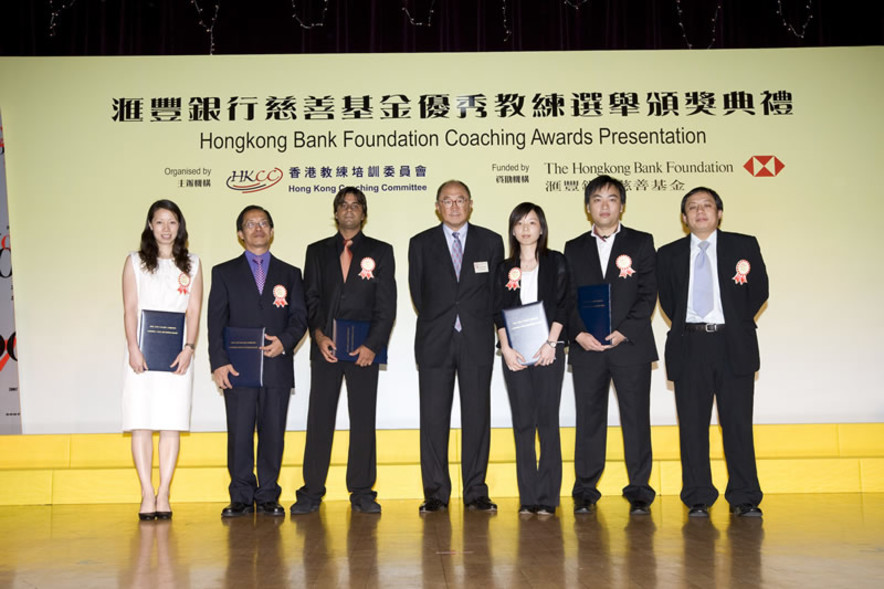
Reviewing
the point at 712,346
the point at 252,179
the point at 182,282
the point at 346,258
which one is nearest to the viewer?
the point at 712,346

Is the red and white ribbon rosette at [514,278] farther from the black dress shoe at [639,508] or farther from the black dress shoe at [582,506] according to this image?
the black dress shoe at [639,508]

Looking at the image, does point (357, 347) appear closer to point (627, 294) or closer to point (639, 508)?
point (627, 294)

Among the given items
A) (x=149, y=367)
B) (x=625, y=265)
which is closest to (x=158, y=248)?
Answer: (x=149, y=367)

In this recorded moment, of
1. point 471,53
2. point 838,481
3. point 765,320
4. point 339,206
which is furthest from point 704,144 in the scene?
point 339,206

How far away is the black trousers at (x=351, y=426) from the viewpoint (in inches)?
179

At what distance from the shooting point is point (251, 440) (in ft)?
14.8

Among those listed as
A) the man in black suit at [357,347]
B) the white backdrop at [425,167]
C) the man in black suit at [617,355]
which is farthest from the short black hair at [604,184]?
the white backdrop at [425,167]

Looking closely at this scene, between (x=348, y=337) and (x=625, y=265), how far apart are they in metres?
1.45

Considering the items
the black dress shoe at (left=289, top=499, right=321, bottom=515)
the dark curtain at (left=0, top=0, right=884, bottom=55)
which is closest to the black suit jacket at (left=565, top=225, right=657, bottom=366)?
the black dress shoe at (left=289, top=499, right=321, bottom=515)

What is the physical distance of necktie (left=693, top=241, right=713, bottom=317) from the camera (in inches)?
171

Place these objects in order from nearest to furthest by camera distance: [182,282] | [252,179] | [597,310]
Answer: [597,310], [182,282], [252,179]

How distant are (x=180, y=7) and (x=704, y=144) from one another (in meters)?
3.64

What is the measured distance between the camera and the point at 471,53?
596 cm

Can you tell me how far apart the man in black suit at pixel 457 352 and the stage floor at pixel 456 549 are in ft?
0.68
